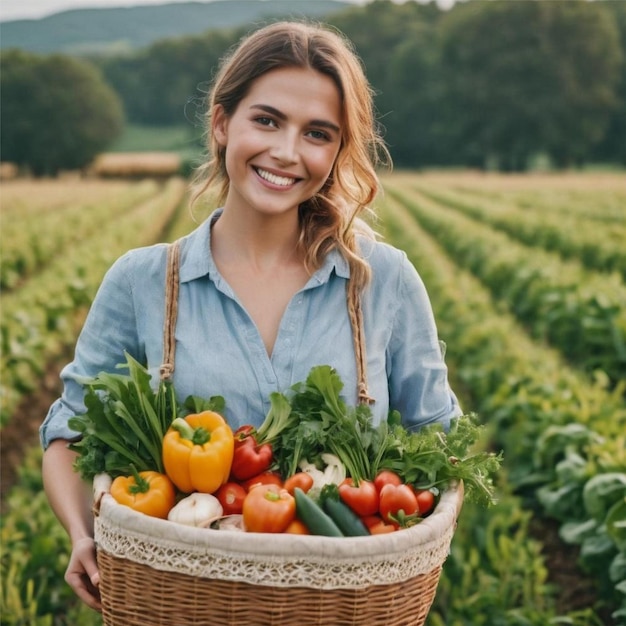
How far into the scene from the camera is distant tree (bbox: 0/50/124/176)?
4638cm

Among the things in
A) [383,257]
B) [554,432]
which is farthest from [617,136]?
[383,257]

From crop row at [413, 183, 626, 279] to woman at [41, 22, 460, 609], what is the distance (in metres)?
9.59

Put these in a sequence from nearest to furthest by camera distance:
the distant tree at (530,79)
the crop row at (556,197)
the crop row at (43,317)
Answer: the crop row at (43,317) → the crop row at (556,197) → the distant tree at (530,79)

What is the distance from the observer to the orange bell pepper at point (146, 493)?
1.86 metres

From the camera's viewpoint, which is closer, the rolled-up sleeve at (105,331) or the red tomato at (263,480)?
the red tomato at (263,480)

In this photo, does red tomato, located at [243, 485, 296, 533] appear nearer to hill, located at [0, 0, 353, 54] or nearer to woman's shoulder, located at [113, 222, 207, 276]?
woman's shoulder, located at [113, 222, 207, 276]

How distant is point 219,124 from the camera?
238 centimetres

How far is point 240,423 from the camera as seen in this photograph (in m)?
2.19

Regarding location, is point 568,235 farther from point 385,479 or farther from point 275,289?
point 385,479

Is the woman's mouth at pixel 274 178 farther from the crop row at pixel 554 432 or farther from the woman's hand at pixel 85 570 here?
the crop row at pixel 554 432

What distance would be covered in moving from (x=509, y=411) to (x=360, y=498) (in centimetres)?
433

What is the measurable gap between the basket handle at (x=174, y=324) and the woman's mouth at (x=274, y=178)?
289mm

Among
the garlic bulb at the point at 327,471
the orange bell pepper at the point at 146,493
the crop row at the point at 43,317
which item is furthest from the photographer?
the crop row at the point at 43,317

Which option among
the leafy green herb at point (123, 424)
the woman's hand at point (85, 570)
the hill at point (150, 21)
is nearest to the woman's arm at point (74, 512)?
the woman's hand at point (85, 570)
